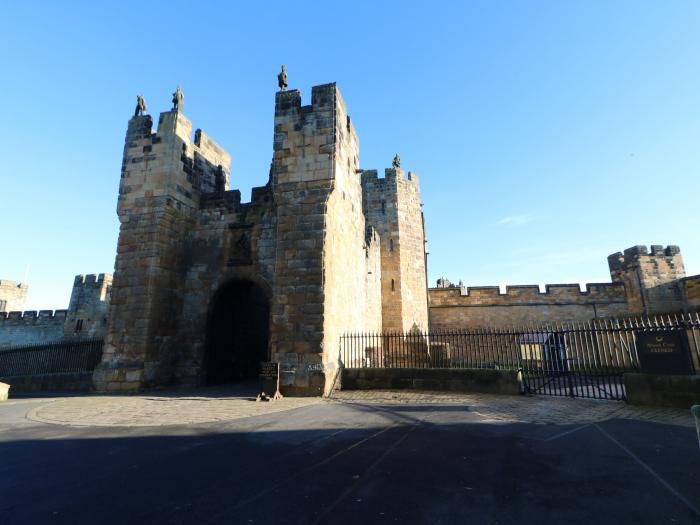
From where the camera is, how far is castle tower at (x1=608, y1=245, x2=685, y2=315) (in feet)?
68.6

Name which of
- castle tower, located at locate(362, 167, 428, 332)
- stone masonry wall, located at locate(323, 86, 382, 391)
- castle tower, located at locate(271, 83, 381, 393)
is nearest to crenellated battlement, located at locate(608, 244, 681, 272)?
castle tower, located at locate(362, 167, 428, 332)

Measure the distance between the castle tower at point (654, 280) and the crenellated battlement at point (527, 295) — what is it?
832 mm

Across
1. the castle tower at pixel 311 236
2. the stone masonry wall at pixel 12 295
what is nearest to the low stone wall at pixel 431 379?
the castle tower at pixel 311 236

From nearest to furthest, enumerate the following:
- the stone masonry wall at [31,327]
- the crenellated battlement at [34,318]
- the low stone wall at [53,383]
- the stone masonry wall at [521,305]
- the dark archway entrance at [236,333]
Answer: the low stone wall at [53,383]
the dark archway entrance at [236,333]
the stone masonry wall at [521,305]
the stone masonry wall at [31,327]
the crenellated battlement at [34,318]

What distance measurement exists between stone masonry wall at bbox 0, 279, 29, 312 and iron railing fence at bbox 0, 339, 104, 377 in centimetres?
2900

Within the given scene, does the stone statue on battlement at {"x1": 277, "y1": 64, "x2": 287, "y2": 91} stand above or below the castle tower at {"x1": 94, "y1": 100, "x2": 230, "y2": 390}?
above

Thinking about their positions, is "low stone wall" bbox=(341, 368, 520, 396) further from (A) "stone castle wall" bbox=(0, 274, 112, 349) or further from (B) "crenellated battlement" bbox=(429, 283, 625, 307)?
(A) "stone castle wall" bbox=(0, 274, 112, 349)

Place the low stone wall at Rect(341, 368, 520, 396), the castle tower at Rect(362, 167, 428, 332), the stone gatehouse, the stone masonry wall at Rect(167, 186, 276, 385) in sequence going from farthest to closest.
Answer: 1. the castle tower at Rect(362, 167, 428, 332)
2. the stone masonry wall at Rect(167, 186, 276, 385)
3. the stone gatehouse
4. the low stone wall at Rect(341, 368, 520, 396)

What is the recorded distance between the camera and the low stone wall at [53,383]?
11.5 metres

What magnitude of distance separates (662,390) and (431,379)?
17.0 feet

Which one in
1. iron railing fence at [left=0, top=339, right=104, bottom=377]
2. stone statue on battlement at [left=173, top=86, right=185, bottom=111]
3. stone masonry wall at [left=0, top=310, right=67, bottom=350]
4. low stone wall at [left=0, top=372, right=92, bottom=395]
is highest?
stone statue on battlement at [left=173, top=86, right=185, bottom=111]

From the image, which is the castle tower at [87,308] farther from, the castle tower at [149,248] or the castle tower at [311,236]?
the castle tower at [311,236]

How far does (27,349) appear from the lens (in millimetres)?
14359

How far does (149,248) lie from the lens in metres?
11.6
